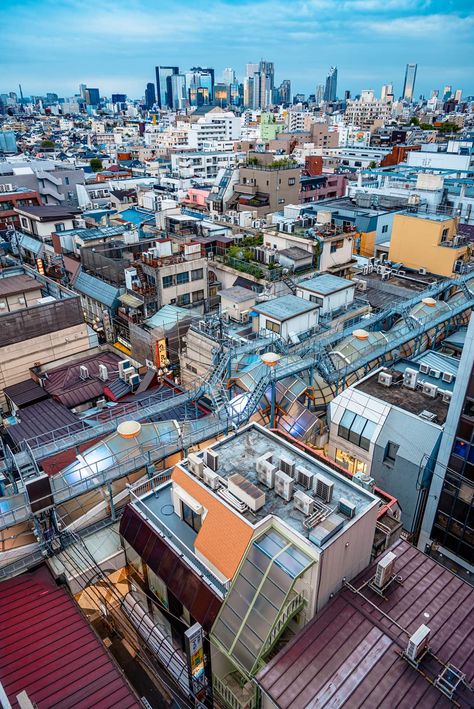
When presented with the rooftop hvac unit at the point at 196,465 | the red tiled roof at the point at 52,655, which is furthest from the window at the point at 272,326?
the red tiled roof at the point at 52,655

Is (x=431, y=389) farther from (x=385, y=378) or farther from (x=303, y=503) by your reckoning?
(x=303, y=503)

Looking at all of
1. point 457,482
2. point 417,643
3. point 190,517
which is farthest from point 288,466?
point 457,482

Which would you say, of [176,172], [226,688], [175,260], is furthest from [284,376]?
[176,172]

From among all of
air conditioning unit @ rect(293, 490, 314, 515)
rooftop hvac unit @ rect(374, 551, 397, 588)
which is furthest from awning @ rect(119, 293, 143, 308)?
rooftop hvac unit @ rect(374, 551, 397, 588)

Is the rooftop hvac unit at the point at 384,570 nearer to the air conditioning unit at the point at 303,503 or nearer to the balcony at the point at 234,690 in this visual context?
the air conditioning unit at the point at 303,503

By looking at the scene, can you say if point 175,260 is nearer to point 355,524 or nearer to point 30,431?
point 30,431

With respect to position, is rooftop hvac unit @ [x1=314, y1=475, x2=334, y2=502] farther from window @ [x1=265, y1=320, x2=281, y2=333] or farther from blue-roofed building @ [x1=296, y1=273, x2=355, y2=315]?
blue-roofed building @ [x1=296, y1=273, x2=355, y2=315]

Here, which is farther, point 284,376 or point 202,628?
point 284,376
